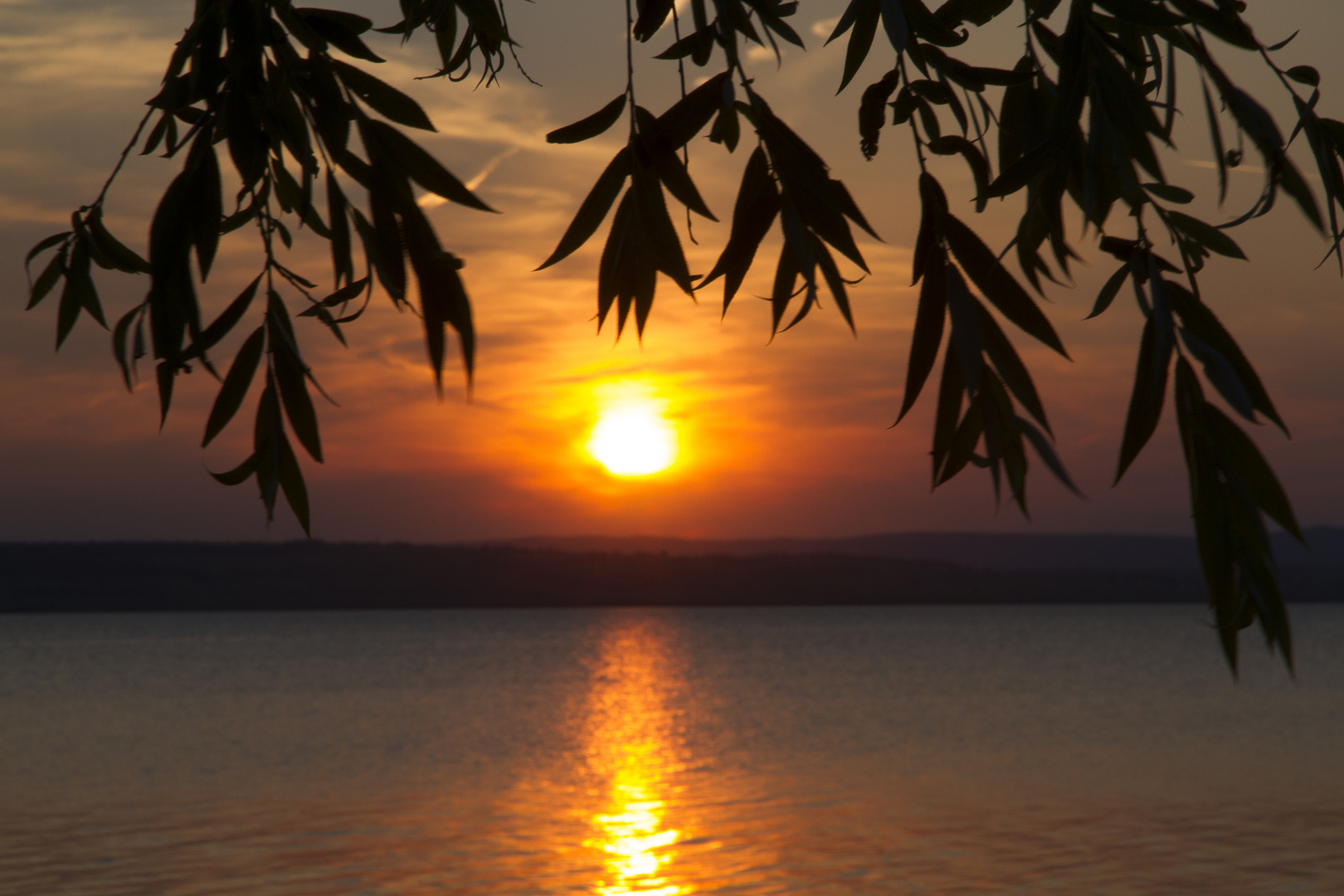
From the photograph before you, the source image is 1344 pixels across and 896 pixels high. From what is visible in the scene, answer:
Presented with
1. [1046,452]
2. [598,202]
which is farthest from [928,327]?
[598,202]

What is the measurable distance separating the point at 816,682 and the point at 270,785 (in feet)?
131

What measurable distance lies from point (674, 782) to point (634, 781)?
113 centimetres

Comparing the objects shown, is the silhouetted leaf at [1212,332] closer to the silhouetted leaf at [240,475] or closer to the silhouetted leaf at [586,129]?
the silhouetted leaf at [586,129]

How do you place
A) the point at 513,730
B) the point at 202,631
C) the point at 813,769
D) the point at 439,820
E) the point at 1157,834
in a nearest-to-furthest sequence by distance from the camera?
the point at 1157,834 → the point at 439,820 → the point at 813,769 → the point at 513,730 → the point at 202,631

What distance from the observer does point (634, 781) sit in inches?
1148

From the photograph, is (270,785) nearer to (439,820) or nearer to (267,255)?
(439,820)

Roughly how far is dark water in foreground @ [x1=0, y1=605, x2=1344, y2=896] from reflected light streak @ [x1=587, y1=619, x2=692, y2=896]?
0.13 m

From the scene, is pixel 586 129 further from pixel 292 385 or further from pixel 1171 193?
pixel 1171 193

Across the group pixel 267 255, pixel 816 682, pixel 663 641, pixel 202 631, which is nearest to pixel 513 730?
pixel 816 682

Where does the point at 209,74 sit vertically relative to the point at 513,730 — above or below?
above

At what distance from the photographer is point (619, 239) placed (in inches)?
157

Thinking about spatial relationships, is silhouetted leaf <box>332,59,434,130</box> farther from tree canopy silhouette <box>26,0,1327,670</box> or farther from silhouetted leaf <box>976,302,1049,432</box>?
silhouetted leaf <box>976,302,1049,432</box>

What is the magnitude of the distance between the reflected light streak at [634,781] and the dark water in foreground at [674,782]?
126mm

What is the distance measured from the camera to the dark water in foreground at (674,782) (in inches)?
708
